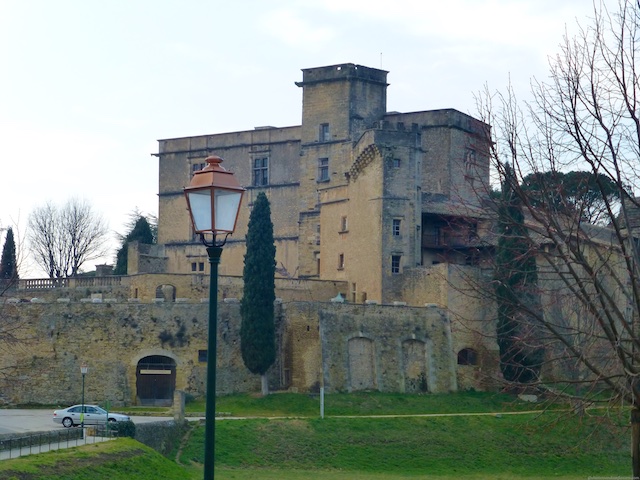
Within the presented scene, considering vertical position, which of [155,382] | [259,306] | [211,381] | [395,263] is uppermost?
[395,263]

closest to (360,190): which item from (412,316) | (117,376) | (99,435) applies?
(412,316)

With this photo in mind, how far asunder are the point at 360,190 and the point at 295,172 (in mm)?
14910

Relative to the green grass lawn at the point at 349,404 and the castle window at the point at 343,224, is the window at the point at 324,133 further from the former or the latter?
the green grass lawn at the point at 349,404

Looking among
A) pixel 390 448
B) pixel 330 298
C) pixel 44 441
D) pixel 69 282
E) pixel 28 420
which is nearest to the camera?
pixel 44 441

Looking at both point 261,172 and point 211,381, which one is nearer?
point 211,381

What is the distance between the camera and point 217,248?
14.0m

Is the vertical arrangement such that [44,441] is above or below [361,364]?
below

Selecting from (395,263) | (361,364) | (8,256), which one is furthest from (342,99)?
(8,256)

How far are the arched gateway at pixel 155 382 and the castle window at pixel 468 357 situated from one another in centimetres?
1472

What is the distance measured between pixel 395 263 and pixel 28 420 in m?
21.9

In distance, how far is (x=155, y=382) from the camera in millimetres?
53000

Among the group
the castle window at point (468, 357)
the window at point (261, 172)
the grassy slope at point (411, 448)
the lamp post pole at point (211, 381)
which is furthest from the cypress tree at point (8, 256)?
the lamp post pole at point (211, 381)

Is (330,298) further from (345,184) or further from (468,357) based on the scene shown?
(468,357)

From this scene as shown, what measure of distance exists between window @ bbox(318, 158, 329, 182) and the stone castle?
0.09 meters
